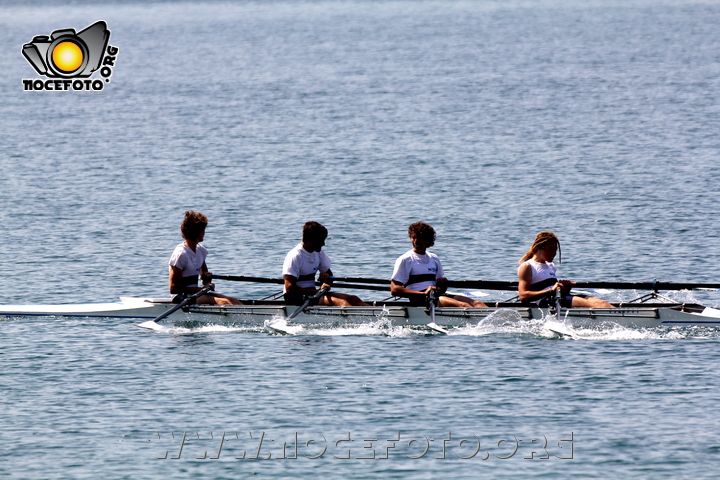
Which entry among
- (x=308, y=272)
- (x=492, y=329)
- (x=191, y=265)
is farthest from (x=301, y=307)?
(x=492, y=329)

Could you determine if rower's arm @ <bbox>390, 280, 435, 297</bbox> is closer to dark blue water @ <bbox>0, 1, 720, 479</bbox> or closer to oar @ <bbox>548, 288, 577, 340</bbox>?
dark blue water @ <bbox>0, 1, 720, 479</bbox>

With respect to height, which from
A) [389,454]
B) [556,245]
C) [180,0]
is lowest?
[389,454]

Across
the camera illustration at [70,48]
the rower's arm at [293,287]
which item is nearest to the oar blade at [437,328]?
the rower's arm at [293,287]

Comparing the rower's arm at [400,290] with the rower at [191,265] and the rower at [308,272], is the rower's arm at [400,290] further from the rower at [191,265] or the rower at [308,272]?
the rower at [191,265]

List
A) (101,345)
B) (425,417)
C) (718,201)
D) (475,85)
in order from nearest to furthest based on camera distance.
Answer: (425,417)
(101,345)
(718,201)
(475,85)

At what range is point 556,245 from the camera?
16906mm

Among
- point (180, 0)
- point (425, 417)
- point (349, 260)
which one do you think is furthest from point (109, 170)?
point (180, 0)

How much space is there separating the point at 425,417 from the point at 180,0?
11453 cm

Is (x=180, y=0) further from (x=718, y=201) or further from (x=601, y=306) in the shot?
(x=601, y=306)

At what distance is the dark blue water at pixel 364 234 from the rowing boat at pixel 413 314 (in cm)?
23

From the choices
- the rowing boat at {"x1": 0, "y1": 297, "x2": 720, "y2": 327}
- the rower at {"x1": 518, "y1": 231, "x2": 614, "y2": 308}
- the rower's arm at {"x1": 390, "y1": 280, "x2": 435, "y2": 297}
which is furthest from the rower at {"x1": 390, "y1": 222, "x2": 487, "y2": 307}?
the rower at {"x1": 518, "y1": 231, "x2": 614, "y2": 308}

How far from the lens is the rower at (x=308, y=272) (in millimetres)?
17516

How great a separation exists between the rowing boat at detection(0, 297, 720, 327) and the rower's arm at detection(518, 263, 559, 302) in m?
0.27

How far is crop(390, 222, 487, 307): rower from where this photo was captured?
→ 57.1ft
